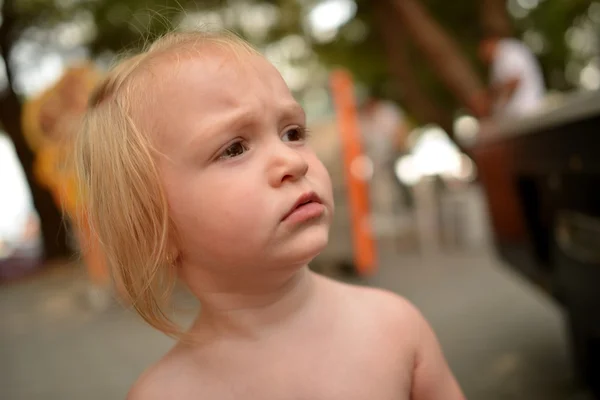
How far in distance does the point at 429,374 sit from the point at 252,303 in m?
0.27

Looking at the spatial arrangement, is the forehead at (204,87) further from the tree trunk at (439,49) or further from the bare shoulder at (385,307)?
the tree trunk at (439,49)

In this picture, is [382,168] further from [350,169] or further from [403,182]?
[350,169]

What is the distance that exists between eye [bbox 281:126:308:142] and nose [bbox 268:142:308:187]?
55mm

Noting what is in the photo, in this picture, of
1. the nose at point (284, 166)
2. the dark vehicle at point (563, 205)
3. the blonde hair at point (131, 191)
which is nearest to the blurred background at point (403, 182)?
the dark vehicle at point (563, 205)

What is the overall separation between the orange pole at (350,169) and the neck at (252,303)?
2.74 metres

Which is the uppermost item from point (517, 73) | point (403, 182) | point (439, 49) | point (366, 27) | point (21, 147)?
point (517, 73)

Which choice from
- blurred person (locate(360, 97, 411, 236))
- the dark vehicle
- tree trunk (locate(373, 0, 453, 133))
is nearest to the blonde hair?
the dark vehicle

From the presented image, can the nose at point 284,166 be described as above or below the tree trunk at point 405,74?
above

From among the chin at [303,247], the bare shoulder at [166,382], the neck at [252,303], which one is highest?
the chin at [303,247]

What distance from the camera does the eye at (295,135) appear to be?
734mm

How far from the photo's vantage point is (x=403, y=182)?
5445mm

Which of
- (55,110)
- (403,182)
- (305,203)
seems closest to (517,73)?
(403,182)

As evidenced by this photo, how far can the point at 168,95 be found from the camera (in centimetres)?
69

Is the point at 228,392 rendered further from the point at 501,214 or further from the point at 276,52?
the point at 276,52
